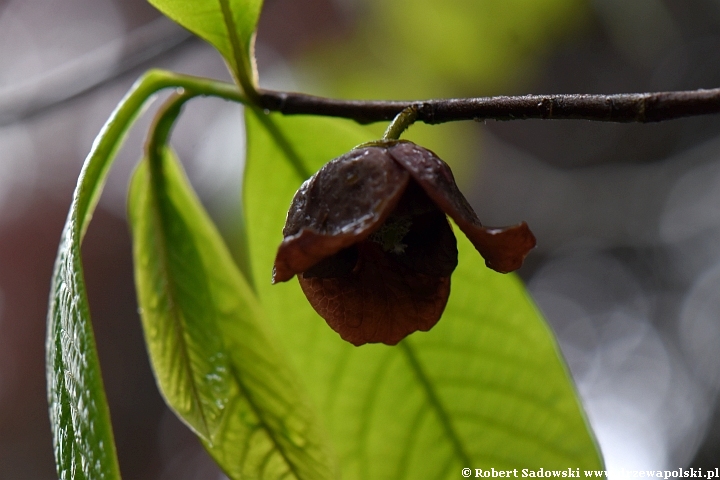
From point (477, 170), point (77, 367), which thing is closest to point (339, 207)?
point (77, 367)

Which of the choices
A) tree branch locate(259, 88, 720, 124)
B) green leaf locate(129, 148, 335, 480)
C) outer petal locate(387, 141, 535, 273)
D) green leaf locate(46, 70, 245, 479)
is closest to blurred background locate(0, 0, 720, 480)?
green leaf locate(129, 148, 335, 480)

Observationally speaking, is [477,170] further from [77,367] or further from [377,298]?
[77,367]

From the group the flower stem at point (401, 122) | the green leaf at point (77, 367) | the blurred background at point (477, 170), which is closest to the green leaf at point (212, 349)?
the green leaf at point (77, 367)

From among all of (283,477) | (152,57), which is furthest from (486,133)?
(283,477)

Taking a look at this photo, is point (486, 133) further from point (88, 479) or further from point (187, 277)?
point (88, 479)

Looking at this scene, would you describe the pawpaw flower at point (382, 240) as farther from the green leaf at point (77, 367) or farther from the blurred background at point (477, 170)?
the blurred background at point (477, 170)
